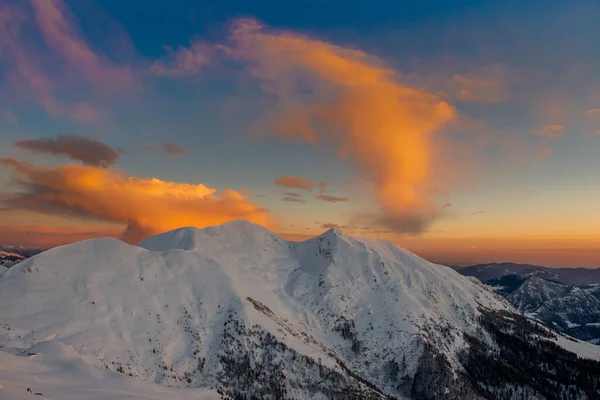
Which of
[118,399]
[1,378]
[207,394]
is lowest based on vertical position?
[207,394]

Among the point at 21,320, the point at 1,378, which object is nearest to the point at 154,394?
the point at 1,378

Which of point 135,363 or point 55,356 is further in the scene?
point 135,363

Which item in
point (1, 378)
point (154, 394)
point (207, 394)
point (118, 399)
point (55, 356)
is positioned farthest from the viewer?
point (207, 394)

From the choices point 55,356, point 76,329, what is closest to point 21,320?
point 76,329

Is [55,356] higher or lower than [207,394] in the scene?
higher

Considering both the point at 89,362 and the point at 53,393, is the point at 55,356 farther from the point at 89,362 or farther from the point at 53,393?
the point at 53,393

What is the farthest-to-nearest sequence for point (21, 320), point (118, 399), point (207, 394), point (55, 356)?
point (21, 320) < point (207, 394) < point (55, 356) < point (118, 399)
